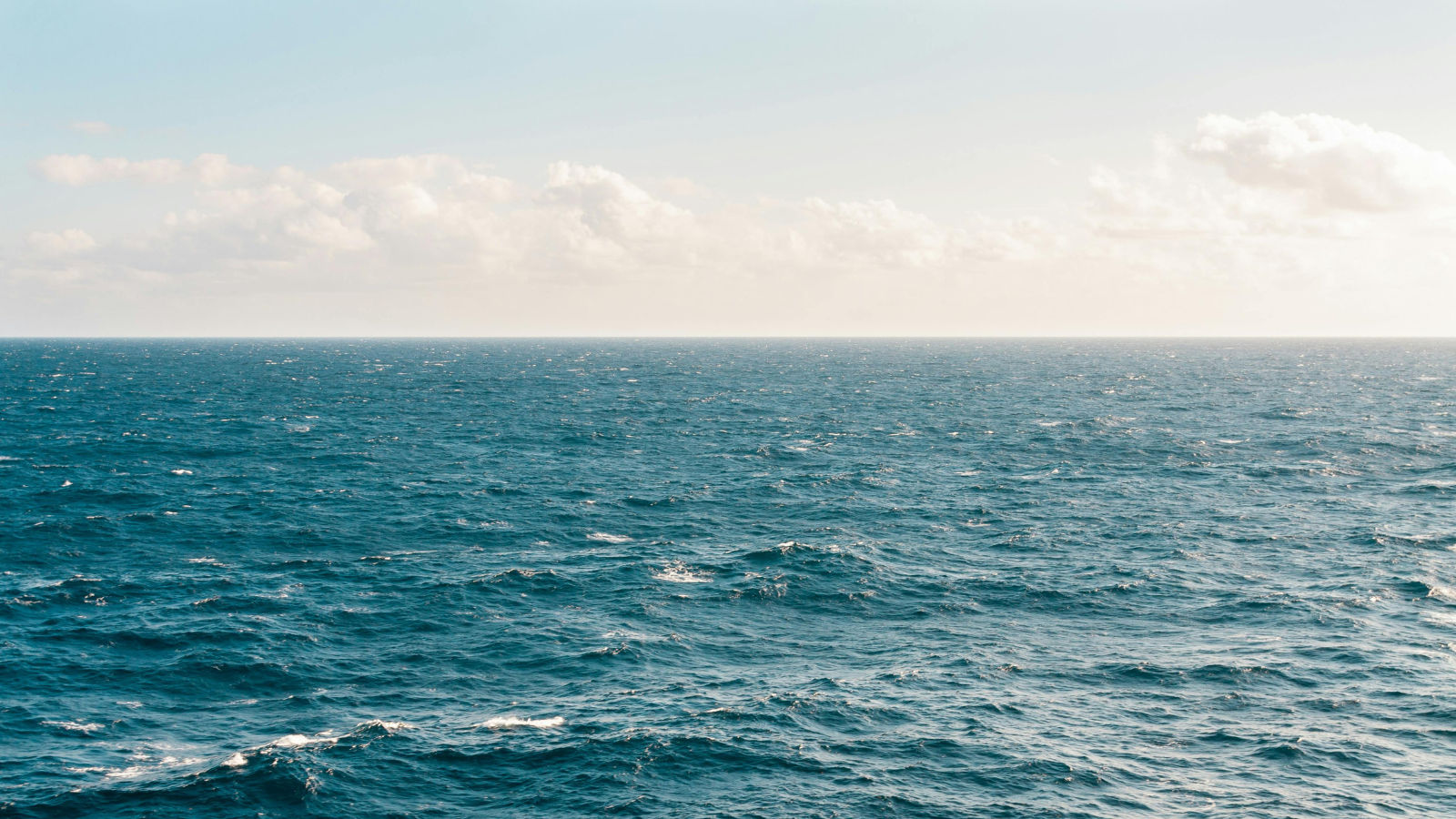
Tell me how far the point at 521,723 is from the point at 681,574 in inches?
1095

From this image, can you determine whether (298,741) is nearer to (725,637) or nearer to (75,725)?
(75,725)

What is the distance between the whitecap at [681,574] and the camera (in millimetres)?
73812

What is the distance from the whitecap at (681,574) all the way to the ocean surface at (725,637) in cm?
27

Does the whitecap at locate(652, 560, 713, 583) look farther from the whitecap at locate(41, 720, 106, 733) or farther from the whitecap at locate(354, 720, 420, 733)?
the whitecap at locate(41, 720, 106, 733)

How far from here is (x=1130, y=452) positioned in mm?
132000

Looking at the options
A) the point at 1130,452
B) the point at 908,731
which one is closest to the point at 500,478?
the point at 908,731

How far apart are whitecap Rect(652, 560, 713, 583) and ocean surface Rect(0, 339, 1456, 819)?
0.27 m

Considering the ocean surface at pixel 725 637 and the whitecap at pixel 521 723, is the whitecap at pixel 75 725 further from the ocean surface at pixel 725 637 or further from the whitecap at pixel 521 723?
the whitecap at pixel 521 723

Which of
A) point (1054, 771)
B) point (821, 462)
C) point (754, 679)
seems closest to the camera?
point (1054, 771)

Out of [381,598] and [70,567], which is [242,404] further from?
[381,598]

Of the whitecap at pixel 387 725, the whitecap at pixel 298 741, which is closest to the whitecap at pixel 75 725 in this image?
the whitecap at pixel 298 741

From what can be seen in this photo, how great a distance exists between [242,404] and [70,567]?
125 m

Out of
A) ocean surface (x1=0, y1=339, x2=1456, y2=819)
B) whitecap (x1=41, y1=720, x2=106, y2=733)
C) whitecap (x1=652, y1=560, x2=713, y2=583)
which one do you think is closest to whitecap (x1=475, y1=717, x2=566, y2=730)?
ocean surface (x1=0, y1=339, x2=1456, y2=819)

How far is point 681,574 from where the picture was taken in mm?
75375
